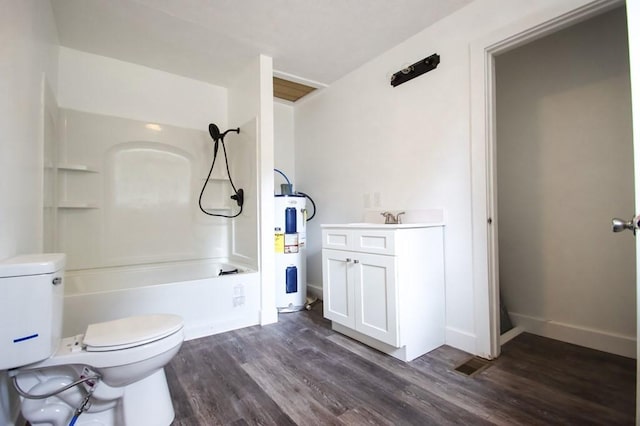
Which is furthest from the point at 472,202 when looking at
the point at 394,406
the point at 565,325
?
the point at 394,406

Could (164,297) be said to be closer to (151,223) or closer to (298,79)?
(151,223)

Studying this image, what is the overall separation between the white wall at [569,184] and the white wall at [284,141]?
222 cm

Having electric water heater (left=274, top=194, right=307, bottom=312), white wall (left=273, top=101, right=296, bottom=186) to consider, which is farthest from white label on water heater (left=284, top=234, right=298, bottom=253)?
white wall (left=273, top=101, right=296, bottom=186)

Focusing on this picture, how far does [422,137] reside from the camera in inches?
87.7

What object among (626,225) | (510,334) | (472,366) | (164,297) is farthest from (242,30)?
(510,334)

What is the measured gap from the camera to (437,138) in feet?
6.98

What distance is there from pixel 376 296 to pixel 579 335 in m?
1.40

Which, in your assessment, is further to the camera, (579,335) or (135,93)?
(135,93)

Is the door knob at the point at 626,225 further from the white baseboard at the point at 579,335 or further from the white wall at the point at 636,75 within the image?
the white baseboard at the point at 579,335

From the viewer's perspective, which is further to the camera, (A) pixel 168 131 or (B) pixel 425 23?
(A) pixel 168 131

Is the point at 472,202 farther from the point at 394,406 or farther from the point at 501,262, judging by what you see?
the point at 394,406

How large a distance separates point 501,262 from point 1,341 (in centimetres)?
296

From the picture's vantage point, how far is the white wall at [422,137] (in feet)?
6.42

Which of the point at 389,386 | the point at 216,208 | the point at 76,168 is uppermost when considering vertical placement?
the point at 76,168
